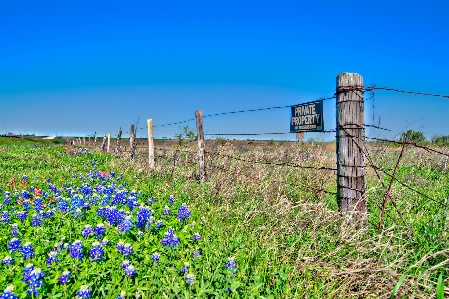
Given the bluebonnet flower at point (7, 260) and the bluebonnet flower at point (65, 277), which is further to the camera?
the bluebonnet flower at point (7, 260)

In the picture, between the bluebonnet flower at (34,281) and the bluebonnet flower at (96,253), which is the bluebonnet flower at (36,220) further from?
the bluebonnet flower at (34,281)

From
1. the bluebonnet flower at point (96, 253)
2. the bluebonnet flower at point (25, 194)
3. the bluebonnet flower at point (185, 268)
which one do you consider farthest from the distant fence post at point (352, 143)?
the bluebonnet flower at point (25, 194)

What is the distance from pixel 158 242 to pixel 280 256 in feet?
4.09

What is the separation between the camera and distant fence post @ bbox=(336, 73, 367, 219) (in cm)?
416

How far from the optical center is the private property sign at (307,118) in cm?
462

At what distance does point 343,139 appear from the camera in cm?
423

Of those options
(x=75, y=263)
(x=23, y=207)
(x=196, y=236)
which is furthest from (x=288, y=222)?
(x=23, y=207)

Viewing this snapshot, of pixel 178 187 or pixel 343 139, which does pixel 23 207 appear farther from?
pixel 343 139

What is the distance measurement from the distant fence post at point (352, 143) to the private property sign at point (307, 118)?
40 cm

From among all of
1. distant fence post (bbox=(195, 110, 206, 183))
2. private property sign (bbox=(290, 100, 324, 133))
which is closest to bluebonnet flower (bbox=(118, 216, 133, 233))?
private property sign (bbox=(290, 100, 324, 133))

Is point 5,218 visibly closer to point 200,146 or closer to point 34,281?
point 34,281

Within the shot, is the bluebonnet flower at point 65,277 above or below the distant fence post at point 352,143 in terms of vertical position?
below

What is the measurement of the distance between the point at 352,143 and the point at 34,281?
3.38 metres

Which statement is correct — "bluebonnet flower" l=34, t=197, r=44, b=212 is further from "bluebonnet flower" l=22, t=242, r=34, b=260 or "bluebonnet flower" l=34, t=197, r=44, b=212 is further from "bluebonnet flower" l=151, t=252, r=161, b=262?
"bluebonnet flower" l=151, t=252, r=161, b=262
